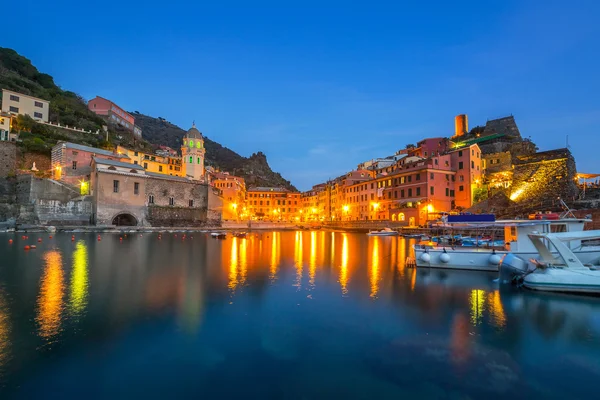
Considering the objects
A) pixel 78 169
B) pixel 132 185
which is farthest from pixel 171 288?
pixel 78 169

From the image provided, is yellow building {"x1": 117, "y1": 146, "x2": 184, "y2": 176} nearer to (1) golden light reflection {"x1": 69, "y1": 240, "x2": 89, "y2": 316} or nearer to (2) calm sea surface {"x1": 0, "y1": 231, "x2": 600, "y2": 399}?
(1) golden light reflection {"x1": 69, "y1": 240, "x2": 89, "y2": 316}

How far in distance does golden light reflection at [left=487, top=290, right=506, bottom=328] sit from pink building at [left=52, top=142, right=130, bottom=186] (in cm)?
5519

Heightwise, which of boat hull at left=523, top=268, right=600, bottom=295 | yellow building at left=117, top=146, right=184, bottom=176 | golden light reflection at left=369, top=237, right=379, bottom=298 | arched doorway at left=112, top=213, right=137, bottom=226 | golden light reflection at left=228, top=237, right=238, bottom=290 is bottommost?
golden light reflection at left=369, top=237, right=379, bottom=298

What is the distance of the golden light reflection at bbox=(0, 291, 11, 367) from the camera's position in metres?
7.01

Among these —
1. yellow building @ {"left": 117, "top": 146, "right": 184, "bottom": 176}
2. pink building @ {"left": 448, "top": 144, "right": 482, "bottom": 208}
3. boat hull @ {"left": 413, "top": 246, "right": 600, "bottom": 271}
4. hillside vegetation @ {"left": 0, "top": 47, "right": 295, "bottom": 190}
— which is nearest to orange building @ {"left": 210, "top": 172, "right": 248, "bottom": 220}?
yellow building @ {"left": 117, "top": 146, "right": 184, "bottom": 176}

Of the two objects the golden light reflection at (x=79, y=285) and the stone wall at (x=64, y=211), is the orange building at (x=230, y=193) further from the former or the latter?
the golden light reflection at (x=79, y=285)

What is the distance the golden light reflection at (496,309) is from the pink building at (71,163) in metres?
55.2

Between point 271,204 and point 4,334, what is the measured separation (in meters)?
93.7

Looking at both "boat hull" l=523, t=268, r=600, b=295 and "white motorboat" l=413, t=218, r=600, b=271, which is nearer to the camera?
"boat hull" l=523, t=268, r=600, b=295

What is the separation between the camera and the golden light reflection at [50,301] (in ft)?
28.7

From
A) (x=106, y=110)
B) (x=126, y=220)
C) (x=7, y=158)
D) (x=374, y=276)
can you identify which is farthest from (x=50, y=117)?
(x=374, y=276)

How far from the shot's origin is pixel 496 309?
11508 mm

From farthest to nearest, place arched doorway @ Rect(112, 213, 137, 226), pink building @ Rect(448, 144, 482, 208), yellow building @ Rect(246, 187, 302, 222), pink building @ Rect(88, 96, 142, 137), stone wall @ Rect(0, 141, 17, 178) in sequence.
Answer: yellow building @ Rect(246, 187, 302, 222), pink building @ Rect(88, 96, 142, 137), arched doorway @ Rect(112, 213, 137, 226), pink building @ Rect(448, 144, 482, 208), stone wall @ Rect(0, 141, 17, 178)

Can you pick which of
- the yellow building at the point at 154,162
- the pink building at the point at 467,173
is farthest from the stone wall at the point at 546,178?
the yellow building at the point at 154,162
